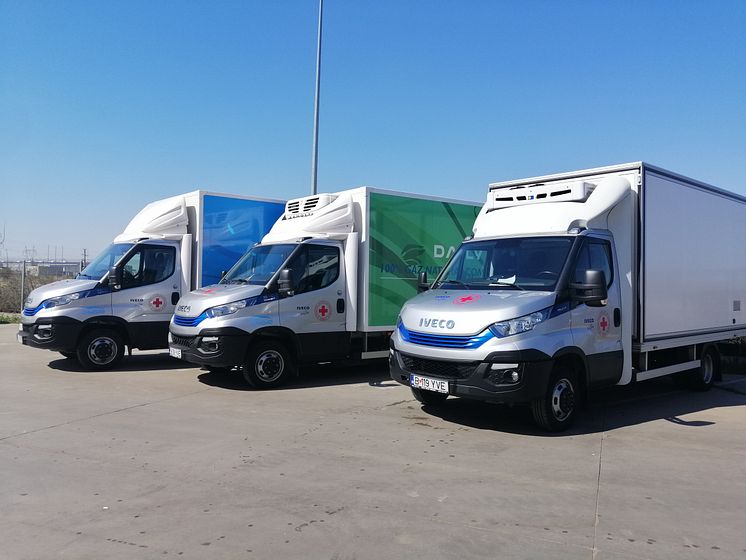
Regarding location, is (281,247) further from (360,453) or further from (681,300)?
(681,300)

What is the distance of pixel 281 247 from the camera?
1004 cm

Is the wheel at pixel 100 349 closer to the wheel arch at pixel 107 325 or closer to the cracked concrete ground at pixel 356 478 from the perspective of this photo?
the wheel arch at pixel 107 325

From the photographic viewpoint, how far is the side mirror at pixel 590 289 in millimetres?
6684

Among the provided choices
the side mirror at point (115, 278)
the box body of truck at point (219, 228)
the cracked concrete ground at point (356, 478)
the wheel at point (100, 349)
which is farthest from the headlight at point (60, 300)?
the box body of truck at point (219, 228)

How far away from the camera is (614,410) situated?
8508mm

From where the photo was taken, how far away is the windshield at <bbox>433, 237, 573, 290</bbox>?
23.2 ft

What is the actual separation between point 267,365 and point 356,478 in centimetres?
448

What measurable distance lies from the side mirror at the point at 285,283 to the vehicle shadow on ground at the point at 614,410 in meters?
2.75

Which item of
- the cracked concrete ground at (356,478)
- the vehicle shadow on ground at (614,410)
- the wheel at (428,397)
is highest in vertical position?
the wheel at (428,397)

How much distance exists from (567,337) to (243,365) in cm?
475

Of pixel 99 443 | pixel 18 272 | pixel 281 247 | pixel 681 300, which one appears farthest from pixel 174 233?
pixel 18 272

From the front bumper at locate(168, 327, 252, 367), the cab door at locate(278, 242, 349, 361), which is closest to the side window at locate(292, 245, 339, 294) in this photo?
the cab door at locate(278, 242, 349, 361)

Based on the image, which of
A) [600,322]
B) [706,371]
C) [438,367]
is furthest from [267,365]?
[706,371]

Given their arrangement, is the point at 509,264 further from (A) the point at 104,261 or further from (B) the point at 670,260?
(A) the point at 104,261
